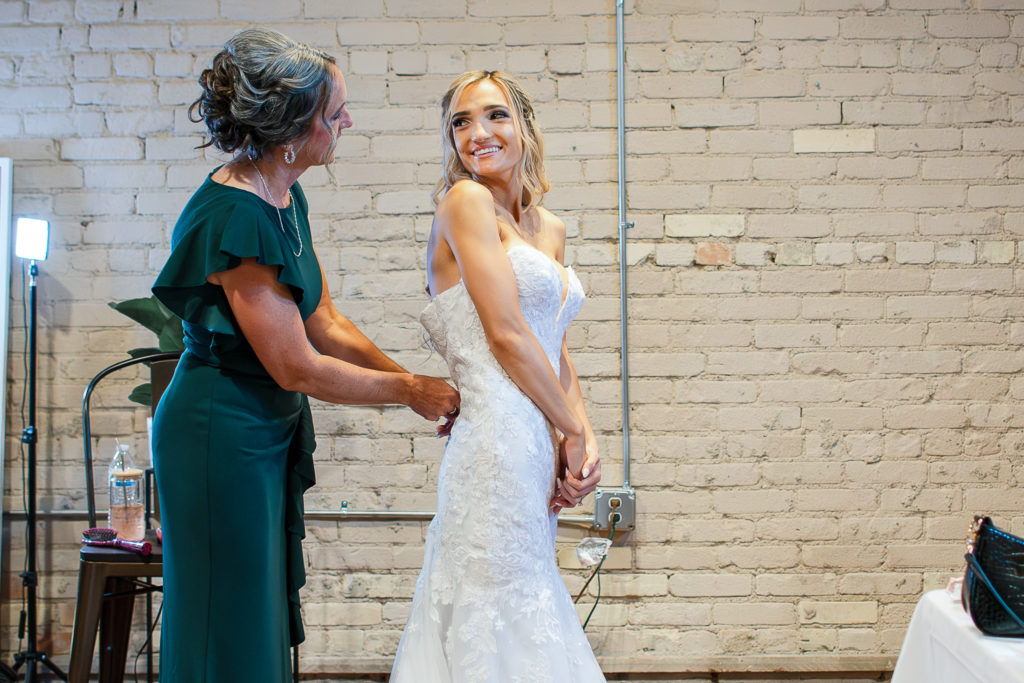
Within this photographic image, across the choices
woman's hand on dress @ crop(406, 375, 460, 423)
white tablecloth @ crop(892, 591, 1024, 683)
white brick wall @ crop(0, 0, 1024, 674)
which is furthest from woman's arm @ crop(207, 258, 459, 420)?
white brick wall @ crop(0, 0, 1024, 674)

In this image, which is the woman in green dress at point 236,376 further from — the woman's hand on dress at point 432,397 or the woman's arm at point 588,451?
the woman's arm at point 588,451

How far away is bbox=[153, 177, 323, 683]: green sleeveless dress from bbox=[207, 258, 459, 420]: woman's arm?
0.08 feet

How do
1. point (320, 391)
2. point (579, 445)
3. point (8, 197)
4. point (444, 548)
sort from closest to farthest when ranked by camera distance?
point (320, 391) → point (444, 548) → point (579, 445) → point (8, 197)

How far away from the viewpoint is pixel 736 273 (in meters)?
3.03

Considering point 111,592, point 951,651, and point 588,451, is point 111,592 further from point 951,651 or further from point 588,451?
point 951,651

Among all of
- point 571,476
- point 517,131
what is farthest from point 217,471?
point 517,131

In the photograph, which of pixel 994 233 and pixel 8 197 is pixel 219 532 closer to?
pixel 8 197

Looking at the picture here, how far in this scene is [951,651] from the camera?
5.41 ft

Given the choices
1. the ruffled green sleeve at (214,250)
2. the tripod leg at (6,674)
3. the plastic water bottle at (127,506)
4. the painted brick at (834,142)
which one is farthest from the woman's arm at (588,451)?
the tripod leg at (6,674)

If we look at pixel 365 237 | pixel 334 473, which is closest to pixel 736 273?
pixel 365 237

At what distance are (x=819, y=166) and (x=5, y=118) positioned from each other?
3040 millimetres

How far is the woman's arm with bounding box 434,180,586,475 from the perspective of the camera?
170cm

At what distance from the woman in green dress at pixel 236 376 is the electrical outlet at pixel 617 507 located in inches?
63.8

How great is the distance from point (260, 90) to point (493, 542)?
3.11ft
